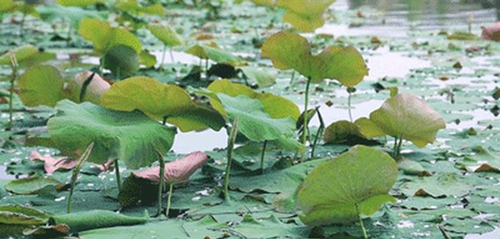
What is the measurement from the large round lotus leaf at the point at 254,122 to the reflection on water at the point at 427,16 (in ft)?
10.8

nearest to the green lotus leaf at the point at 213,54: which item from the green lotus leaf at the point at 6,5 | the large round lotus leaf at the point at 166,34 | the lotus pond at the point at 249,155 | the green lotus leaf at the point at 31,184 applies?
the lotus pond at the point at 249,155

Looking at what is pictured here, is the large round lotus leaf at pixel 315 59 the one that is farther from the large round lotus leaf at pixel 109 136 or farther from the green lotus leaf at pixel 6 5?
the green lotus leaf at pixel 6 5

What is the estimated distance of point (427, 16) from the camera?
6.11 metres

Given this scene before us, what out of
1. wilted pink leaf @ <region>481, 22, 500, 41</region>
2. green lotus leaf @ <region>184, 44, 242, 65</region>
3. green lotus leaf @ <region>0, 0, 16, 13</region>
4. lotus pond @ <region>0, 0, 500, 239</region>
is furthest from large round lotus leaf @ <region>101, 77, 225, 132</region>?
green lotus leaf @ <region>0, 0, 16, 13</region>

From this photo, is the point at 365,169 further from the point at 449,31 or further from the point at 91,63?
the point at 449,31

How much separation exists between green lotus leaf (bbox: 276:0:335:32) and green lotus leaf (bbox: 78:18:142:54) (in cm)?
89

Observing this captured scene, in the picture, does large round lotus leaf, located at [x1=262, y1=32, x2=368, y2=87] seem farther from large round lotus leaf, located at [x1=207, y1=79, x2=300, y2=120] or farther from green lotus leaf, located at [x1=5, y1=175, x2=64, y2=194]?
green lotus leaf, located at [x1=5, y1=175, x2=64, y2=194]

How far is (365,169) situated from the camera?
3.87 ft

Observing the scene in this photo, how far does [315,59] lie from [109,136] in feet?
1.76

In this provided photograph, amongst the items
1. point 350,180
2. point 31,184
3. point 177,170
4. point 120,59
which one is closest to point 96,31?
point 120,59

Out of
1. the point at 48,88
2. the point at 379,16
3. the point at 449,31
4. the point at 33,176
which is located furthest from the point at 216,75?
the point at 379,16

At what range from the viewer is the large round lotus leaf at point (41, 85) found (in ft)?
7.01

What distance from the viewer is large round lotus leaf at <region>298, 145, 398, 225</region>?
117 centimetres

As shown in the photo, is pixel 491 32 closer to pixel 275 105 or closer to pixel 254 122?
pixel 275 105
